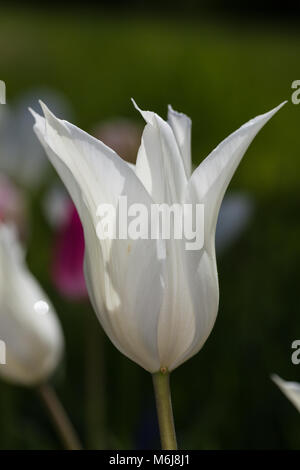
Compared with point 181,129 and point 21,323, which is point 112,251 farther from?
point 21,323

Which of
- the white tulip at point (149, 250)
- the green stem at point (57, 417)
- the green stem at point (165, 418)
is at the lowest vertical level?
the green stem at point (57, 417)

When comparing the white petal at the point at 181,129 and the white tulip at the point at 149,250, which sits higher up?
the white petal at the point at 181,129

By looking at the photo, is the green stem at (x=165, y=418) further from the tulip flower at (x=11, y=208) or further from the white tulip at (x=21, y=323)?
the tulip flower at (x=11, y=208)

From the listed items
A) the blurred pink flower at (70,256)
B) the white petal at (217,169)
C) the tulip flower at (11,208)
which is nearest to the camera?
the white petal at (217,169)

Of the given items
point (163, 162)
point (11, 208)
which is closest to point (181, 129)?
point (163, 162)

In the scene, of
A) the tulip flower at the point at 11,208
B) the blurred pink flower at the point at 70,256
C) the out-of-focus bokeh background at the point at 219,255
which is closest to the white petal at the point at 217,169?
the out-of-focus bokeh background at the point at 219,255
